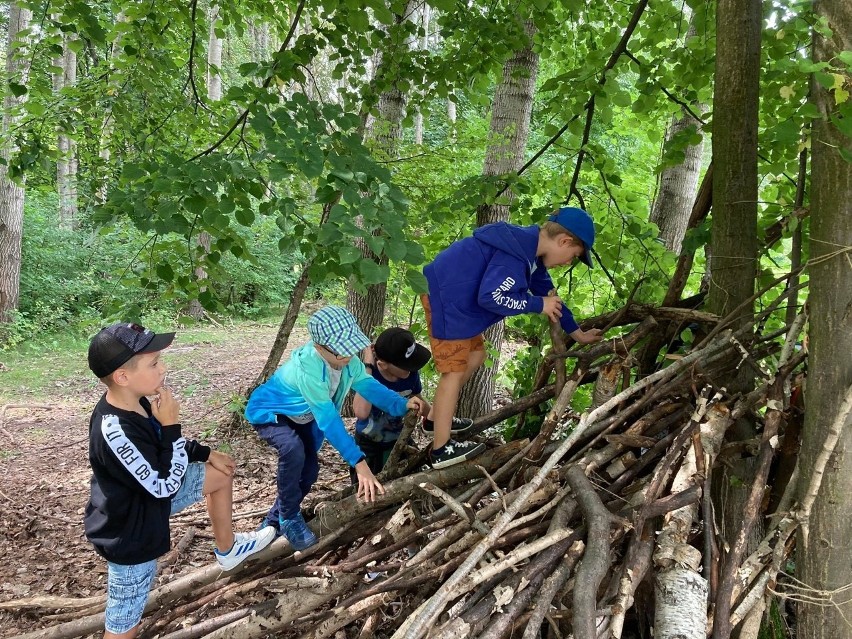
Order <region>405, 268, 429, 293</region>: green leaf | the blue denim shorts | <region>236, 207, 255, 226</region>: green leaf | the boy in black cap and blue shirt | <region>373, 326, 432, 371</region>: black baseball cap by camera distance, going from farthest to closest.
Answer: <region>373, 326, 432, 371</region>: black baseball cap, <region>236, 207, 255, 226</region>: green leaf, the blue denim shorts, the boy in black cap and blue shirt, <region>405, 268, 429, 293</region>: green leaf

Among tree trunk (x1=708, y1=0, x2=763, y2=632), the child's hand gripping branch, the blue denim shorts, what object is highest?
tree trunk (x1=708, y1=0, x2=763, y2=632)

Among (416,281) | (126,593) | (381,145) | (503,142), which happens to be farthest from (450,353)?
(381,145)

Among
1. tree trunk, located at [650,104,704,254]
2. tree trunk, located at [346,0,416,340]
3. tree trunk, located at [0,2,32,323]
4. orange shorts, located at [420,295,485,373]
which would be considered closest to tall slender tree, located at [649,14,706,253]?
tree trunk, located at [650,104,704,254]

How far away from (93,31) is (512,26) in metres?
2.52

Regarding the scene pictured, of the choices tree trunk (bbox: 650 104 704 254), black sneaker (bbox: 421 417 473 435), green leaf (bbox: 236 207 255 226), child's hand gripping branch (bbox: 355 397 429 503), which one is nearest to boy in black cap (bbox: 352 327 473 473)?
black sneaker (bbox: 421 417 473 435)

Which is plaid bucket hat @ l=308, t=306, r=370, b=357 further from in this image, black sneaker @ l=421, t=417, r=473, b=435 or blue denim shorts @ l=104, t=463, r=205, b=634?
blue denim shorts @ l=104, t=463, r=205, b=634

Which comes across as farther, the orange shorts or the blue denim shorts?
the orange shorts

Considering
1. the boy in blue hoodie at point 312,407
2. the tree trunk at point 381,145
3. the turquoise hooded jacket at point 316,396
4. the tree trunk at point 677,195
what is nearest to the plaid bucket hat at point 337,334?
the boy in blue hoodie at point 312,407

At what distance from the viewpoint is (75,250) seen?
12.4m

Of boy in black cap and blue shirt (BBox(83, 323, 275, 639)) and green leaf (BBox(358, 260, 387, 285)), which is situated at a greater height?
green leaf (BBox(358, 260, 387, 285))

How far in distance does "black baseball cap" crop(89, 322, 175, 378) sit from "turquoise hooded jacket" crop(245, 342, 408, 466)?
63cm

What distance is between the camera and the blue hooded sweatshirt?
261 cm

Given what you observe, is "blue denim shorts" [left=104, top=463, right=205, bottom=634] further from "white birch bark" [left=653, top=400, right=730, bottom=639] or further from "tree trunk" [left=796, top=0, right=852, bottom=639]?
"tree trunk" [left=796, top=0, right=852, bottom=639]

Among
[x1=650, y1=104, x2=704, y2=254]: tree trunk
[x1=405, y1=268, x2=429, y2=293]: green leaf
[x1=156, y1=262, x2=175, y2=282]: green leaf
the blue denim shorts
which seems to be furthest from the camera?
[x1=650, y1=104, x2=704, y2=254]: tree trunk
